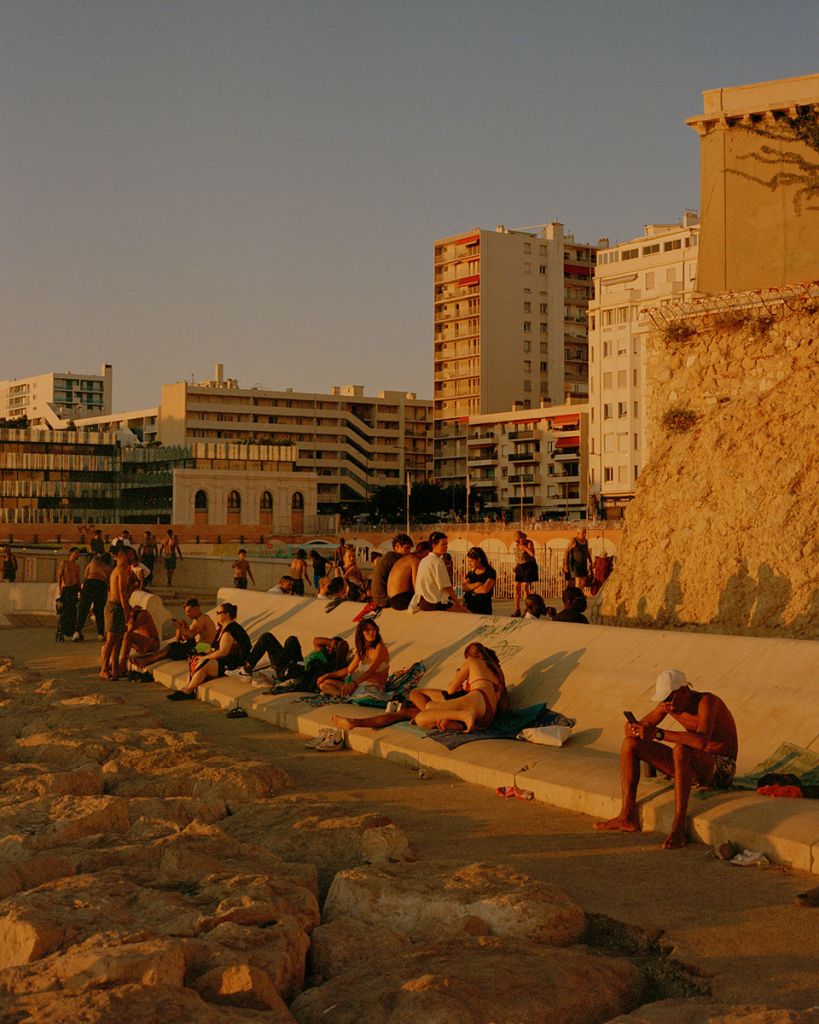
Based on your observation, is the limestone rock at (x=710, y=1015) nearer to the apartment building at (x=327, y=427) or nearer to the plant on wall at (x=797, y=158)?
the plant on wall at (x=797, y=158)

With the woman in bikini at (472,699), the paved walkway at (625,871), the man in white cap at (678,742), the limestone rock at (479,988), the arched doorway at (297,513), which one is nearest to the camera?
the limestone rock at (479,988)

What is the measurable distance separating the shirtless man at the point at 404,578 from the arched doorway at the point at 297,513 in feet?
288

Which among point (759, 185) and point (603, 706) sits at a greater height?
point (759, 185)

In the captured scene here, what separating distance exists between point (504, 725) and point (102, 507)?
336 feet

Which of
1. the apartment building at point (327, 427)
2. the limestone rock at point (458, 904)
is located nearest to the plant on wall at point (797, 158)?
the limestone rock at point (458, 904)

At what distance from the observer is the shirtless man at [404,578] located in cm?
1552

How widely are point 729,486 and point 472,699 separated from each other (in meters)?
6.28

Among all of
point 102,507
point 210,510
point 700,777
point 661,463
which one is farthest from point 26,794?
point 102,507

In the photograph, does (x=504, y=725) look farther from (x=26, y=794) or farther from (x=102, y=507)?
(x=102, y=507)

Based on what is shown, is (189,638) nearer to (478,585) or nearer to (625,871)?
(478,585)

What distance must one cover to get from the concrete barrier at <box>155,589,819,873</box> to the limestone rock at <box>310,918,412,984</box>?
2635 mm

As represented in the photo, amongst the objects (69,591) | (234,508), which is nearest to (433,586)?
(69,591)

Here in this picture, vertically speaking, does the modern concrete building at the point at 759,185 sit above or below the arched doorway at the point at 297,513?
above

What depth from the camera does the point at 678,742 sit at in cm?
776
